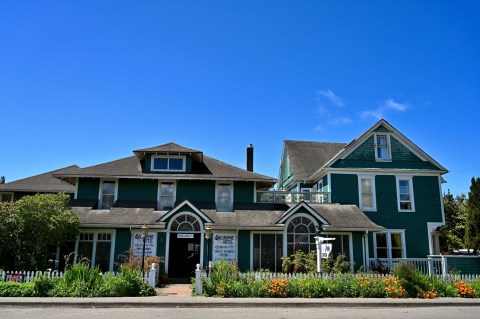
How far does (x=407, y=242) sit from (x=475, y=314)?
39.6ft

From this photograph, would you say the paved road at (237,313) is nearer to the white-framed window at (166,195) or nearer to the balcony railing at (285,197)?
the white-framed window at (166,195)

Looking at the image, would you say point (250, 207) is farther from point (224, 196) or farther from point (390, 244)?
point (390, 244)

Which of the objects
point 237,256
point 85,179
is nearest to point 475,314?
point 237,256

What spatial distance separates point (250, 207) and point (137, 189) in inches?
273

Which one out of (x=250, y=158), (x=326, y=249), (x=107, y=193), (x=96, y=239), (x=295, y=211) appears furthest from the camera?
(x=250, y=158)

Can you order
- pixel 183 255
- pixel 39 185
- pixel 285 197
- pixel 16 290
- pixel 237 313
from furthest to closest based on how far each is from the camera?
pixel 39 185
pixel 285 197
pixel 183 255
pixel 16 290
pixel 237 313

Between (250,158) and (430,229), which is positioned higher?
(250,158)

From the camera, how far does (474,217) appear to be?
20.2m

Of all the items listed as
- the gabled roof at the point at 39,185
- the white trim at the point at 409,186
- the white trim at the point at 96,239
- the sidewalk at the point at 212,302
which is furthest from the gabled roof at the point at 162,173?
the sidewalk at the point at 212,302

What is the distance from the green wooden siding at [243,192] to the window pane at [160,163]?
4514 millimetres

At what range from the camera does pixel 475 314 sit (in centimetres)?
1190

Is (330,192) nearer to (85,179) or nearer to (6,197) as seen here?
(85,179)

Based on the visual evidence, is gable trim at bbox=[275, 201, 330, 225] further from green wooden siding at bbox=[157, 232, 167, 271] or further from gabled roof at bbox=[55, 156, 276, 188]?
green wooden siding at bbox=[157, 232, 167, 271]

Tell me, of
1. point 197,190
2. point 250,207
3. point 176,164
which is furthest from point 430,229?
point 176,164
